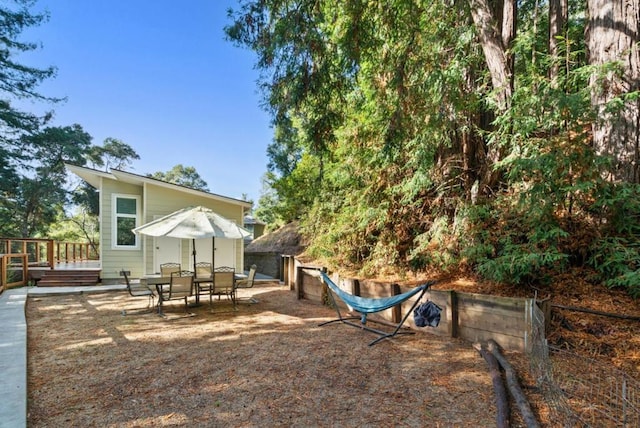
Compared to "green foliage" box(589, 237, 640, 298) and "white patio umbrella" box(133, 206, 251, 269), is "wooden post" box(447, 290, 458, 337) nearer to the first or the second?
"green foliage" box(589, 237, 640, 298)

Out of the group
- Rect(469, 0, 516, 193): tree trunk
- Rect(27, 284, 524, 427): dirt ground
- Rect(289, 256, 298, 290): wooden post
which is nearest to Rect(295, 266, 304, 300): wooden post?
Rect(289, 256, 298, 290): wooden post

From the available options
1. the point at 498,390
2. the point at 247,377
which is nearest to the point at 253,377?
the point at 247,377

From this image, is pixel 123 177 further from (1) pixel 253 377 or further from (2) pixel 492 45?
(2) pixel 492 45

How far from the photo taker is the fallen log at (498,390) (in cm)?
205

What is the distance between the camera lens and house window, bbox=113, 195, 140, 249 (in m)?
9.29

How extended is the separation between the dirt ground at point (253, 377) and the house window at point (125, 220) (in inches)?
190

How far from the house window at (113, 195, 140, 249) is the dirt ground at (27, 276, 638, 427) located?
483 cm

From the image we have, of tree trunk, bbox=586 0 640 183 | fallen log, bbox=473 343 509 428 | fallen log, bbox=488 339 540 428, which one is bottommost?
fallen log, bbox=473 343 509 428

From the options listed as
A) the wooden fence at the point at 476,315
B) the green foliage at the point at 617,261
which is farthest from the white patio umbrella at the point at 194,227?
the green foliage at the point at 617,261

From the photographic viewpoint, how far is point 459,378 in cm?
278

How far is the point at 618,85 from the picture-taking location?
3.37 meters

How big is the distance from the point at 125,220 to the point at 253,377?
8.60 metres

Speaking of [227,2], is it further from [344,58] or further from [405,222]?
[405,222]

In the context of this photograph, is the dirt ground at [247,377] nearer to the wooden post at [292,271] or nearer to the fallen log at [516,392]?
the fallen log at [516,392]
